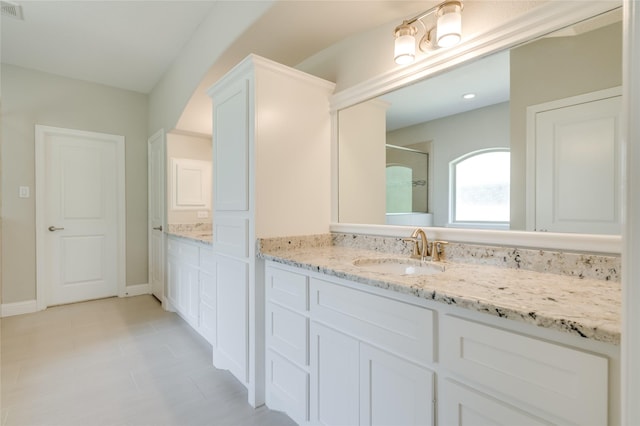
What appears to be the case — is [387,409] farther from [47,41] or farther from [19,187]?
[19,187]

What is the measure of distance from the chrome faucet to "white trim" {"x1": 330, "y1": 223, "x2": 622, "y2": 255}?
6 cm

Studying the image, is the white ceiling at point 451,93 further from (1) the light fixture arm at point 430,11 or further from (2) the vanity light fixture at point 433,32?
(1) the light fixture arm at point 430,11

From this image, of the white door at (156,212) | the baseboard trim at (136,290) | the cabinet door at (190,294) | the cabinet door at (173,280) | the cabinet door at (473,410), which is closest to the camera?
the cabinet door at (473,410)

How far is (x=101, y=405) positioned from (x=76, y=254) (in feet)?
8.51

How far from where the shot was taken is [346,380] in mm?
1236

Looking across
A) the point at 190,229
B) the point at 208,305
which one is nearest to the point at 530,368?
the point at 208,305

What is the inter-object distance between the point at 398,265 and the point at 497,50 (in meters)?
1.08

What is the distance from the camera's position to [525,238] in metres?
1.25

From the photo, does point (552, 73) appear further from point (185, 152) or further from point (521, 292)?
point (185, 152)

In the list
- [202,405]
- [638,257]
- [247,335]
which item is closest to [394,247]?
[247,335]

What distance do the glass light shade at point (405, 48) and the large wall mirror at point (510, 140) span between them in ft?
0.51

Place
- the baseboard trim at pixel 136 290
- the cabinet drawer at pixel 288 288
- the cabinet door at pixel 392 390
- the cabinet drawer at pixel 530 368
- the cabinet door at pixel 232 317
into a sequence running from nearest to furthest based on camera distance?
the cabinet drawer at pixel 530 368 < the cabinet door at pixel 392 390 < the cabinet drawer at pixel 288 288 < the cabinet door at pixel 232 317 < the baseboard trim at pixel 136 290

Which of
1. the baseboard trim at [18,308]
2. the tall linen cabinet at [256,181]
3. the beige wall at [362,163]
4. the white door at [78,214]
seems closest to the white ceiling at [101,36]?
the white door at [78,214]

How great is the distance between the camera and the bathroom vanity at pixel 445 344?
688 millimetres
